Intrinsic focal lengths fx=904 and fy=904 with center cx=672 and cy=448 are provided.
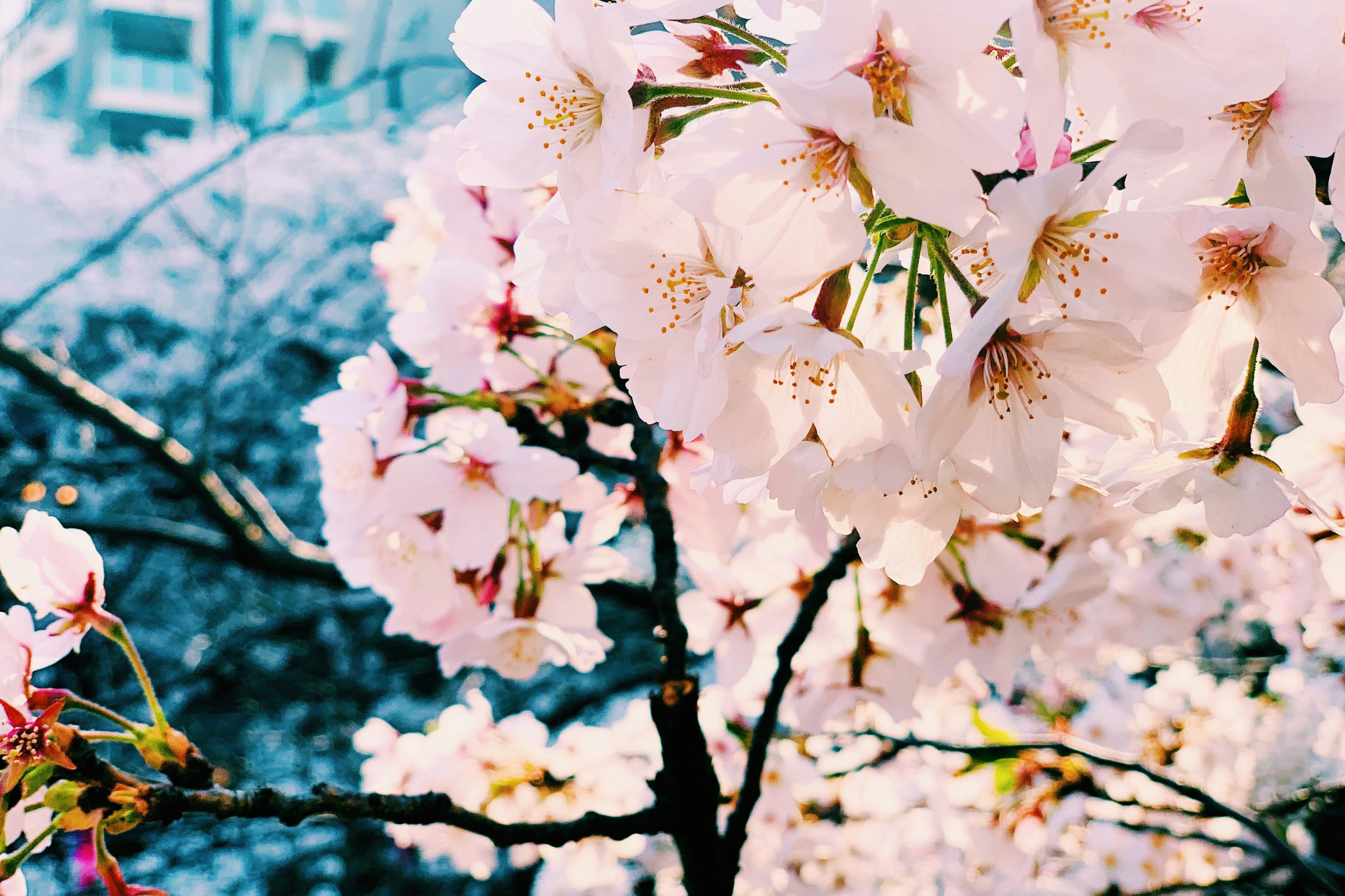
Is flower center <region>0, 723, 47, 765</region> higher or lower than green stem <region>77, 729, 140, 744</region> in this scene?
lower

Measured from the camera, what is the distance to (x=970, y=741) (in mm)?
2229

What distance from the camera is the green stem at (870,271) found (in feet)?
1.44

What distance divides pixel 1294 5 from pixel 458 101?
5.57m

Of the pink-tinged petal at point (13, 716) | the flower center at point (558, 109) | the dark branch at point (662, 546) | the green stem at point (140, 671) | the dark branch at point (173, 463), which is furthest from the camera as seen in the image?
the dark branch at point (173, 463)

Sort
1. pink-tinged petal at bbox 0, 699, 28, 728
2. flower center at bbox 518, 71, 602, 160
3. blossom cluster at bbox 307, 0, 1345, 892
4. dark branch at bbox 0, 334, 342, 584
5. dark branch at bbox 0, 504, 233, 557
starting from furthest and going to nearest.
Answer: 1. dark branch at bbox 0, 504, 233, 557
2. dark branch at bbox 0, 334, 342, 584
3. pink-tinged petal at bbox 0, 699, 28, 728
4. flower center at bbox 518, 71, 602, 160
5. blossom cluster at bbox 307, 0, 1345, 892

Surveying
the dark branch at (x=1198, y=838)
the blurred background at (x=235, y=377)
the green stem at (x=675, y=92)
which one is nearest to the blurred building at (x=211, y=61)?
the blurred background at (x=235, y=377)

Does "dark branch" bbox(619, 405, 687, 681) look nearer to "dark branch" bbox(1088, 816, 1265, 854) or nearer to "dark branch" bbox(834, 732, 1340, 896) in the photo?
"dark branch" bbox(834, 732, 1340, 896)

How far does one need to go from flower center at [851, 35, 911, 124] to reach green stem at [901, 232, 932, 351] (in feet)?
0.19

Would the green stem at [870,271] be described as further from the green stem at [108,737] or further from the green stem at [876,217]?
the green stem at [108,737]

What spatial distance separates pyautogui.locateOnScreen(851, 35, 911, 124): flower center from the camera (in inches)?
14.1

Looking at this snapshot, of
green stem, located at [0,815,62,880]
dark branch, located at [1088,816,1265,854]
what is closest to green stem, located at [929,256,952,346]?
green stem, located at [0,815,62,880]

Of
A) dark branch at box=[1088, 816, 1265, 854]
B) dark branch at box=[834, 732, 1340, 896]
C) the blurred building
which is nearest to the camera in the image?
dark branch at box=[834, 732, 1340, 896]

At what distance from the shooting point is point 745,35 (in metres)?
0.42

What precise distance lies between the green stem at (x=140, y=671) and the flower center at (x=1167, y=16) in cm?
74
